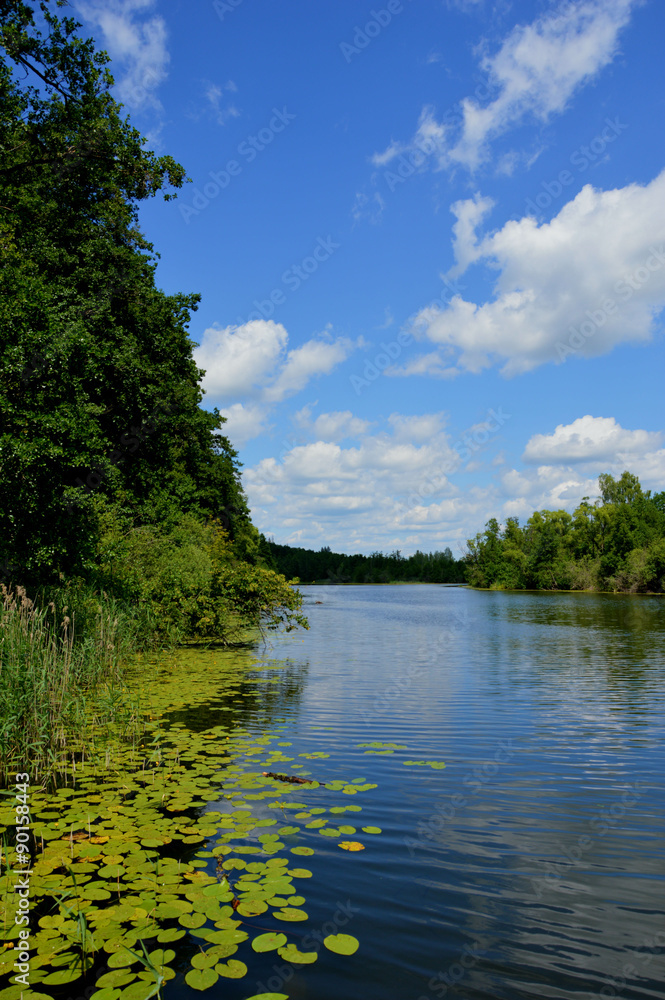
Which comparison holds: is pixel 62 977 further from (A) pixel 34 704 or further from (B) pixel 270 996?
(A) pixel 34 704

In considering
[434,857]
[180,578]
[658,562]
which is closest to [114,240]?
[180,578]

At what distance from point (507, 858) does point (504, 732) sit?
553 cm

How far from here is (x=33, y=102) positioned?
55.5 feet

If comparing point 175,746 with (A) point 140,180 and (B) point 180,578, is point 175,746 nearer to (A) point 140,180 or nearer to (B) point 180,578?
(B) point 180,578

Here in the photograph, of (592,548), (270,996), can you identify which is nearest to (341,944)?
(270,996)

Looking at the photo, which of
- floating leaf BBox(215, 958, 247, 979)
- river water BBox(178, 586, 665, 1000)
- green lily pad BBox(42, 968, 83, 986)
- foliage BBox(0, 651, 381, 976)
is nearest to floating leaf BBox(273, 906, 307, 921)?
foliage BBox(0, 651, 381, 976)

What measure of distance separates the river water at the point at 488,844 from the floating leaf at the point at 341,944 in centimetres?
6

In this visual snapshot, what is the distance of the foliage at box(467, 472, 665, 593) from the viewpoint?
85.9 meters

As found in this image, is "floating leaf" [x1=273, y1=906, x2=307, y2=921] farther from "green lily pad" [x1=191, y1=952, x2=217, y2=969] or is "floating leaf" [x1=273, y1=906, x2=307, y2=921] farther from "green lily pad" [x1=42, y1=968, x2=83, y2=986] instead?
"green lily pad" [x1=42, y1=968, x2=83, y2=986]

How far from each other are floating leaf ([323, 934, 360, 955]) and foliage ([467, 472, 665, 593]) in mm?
87556

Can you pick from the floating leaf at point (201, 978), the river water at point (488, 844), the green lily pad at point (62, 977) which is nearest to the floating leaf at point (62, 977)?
the green lily pad at point (62, 977)

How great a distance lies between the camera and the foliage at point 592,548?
8594 cm

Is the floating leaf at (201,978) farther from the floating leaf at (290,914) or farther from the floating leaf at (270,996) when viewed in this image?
the floating leaf at (290,914)

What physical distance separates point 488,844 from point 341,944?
8.06 feet
